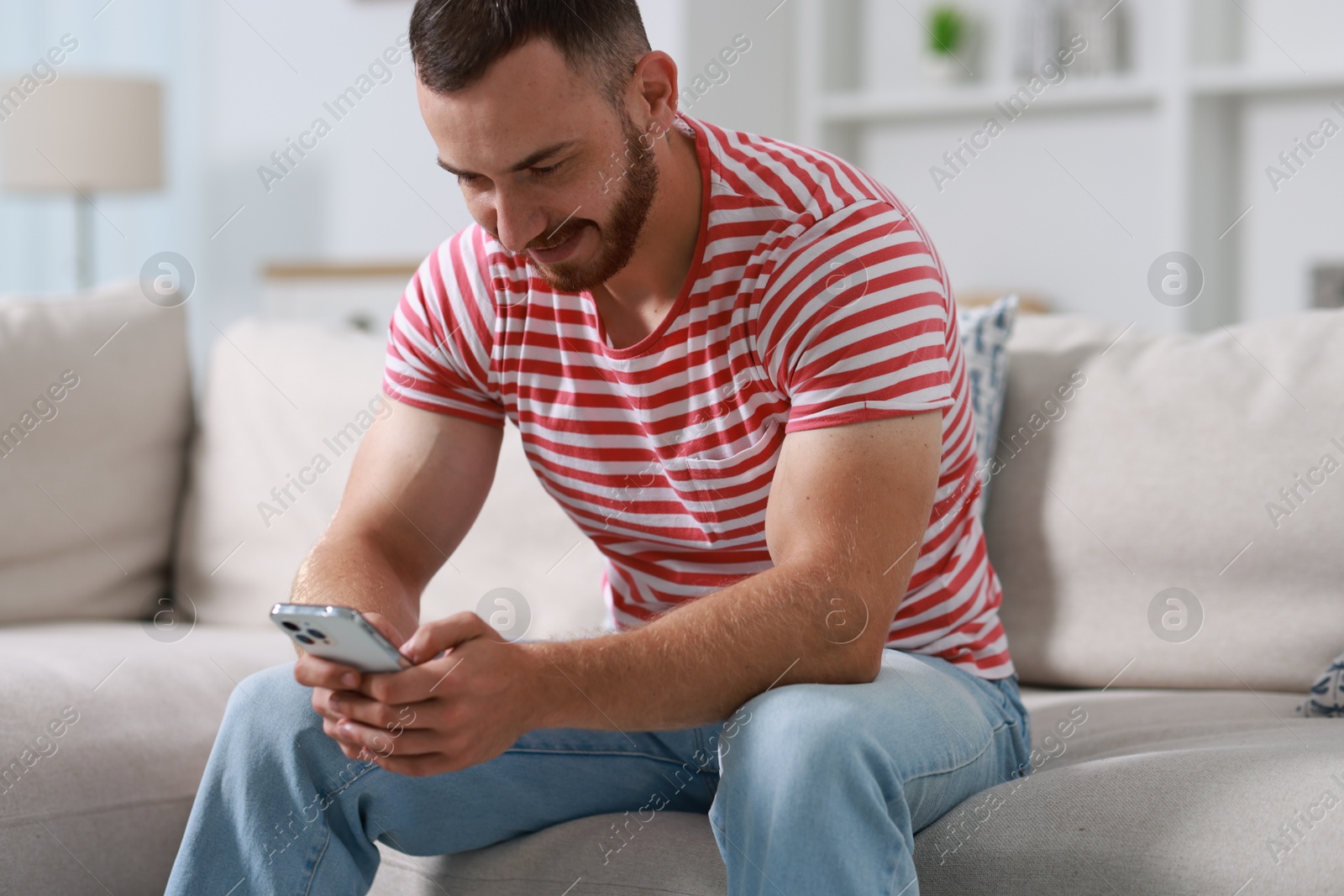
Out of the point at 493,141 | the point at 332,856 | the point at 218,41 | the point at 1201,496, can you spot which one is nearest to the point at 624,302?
the point at 493,141

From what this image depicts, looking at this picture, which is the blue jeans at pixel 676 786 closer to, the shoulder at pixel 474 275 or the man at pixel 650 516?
the man at pixel 650 516

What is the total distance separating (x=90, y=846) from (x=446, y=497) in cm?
48

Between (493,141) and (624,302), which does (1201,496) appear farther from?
(493,141)

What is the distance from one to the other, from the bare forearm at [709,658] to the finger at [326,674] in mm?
130

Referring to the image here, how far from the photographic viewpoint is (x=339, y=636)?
91 centimetres

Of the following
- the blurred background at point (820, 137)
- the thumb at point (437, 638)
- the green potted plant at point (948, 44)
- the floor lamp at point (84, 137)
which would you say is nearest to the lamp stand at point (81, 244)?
the blurred background at point (820, 137)

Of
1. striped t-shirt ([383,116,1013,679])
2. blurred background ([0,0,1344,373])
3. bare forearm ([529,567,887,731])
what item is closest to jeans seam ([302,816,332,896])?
bare forearm ([529,567,887,731])

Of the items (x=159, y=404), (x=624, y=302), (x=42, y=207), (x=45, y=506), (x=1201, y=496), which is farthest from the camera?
(x=42, y=207)

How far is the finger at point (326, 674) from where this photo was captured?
3.21ft

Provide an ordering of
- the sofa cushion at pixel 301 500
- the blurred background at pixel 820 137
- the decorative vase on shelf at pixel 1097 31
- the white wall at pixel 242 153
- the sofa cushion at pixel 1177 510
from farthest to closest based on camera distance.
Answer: the white wall at pixel 242 153 → the decorative vase on shelf at pixel 1097 31 → the blurred background at pixel 820 137 → the sofa cushion at pixel 301 500 → the sofa cushion at pixel 1177 510

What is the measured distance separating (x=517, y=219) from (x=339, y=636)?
1.25 feet

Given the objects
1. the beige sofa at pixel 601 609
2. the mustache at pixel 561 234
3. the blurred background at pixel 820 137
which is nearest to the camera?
the beige sofa at pixel 601 609

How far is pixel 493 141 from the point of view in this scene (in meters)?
1.09

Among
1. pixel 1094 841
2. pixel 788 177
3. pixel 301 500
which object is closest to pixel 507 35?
pixel 788 177
